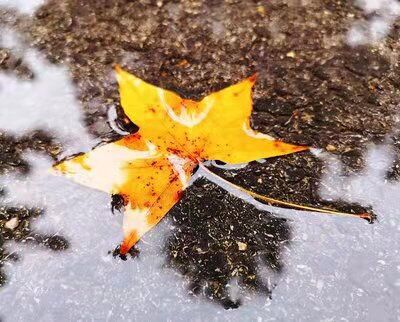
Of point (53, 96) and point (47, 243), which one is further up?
point (53, 96)

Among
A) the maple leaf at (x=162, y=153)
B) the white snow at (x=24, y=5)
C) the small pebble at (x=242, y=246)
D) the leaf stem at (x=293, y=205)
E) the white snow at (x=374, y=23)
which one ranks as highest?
the white snow at (x=24, y=5)

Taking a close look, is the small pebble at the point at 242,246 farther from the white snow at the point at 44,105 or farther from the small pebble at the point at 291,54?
the small pebble at the point at 291,54

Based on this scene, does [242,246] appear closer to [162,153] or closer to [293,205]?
[293,205]

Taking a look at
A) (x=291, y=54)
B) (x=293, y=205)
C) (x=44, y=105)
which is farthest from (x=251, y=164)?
(x=44, y=105)

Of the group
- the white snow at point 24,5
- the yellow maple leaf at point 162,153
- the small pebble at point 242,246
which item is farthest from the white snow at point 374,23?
the white snow at point 24,5

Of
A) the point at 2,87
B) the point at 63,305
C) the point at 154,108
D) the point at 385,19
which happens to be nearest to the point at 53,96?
the point at 2,87

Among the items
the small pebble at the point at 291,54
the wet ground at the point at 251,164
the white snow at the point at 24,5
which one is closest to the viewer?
the wet ground at the point at 251,164

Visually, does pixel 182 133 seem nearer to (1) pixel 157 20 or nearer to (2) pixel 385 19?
(1) pixel 157 20

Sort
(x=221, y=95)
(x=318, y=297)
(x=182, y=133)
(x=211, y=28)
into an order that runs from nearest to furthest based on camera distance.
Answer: (x=318, y=297) < (x=182, y=133) < (x=221, y=95) < (x=211, y=28)
